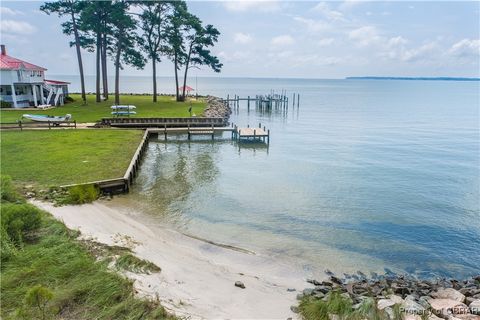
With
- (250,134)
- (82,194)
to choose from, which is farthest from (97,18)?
(82,194)

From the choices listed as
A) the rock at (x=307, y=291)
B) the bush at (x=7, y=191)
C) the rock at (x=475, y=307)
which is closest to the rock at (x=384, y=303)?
the rock at (x=307, y=291)

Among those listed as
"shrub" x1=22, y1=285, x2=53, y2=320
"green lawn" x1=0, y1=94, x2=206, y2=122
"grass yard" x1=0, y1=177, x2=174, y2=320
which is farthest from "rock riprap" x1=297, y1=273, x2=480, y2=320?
"green lawn" x1=0, y1=94, x2=206, y2=122

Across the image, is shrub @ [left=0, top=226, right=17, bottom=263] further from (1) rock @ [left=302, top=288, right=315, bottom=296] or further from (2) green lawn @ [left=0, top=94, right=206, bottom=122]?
(2) green lawn @ [left=0, top=94, right=206, bottom=122]

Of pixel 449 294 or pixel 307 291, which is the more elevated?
pixel 307 291

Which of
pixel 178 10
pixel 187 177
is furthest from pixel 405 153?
pixel 178 10

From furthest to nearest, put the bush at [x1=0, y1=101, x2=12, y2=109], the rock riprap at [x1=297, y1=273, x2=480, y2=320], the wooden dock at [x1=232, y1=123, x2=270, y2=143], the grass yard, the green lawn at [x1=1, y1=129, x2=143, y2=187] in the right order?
the bush at [x1=0, y1=101, x2=12, y2=109]
the wooden dock at [x1=232, y1=123, x2=270, y2=143]
the green lawn at [x1=1, y1=129, x2=143, y2=187]
the rock riprap at [x1=297, y1=273, x2=480, y2=320]
the grass yard

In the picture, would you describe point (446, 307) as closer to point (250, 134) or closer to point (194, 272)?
point (194, 272)

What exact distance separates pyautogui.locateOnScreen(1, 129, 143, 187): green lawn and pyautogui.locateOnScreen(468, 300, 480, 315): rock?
1537 cm

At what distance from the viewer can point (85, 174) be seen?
57.1ft

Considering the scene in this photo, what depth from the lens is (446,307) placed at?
8805 millimetres

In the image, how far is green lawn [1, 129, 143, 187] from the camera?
16969 millimetres

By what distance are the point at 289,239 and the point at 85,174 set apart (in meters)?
10.8

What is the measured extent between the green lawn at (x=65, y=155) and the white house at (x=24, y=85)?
1542 cm

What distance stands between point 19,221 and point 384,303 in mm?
10154
